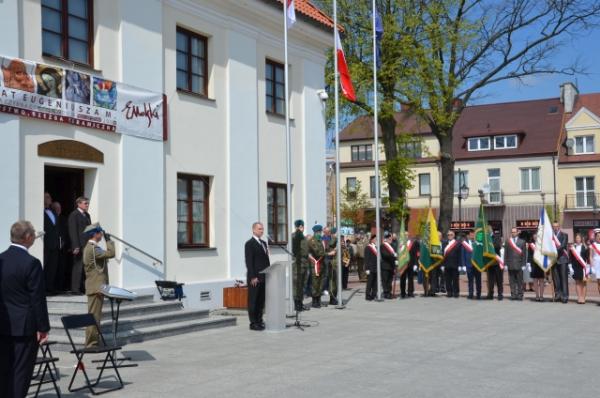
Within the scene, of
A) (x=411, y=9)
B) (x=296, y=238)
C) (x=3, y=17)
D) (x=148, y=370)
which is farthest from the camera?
(x=411, y=9)

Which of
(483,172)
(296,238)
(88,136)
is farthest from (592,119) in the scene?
(88,136)

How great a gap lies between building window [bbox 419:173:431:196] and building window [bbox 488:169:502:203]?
5248 mm

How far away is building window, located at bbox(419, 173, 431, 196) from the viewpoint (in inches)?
2461

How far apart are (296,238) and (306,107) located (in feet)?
16.9

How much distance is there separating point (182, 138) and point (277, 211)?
170 inches

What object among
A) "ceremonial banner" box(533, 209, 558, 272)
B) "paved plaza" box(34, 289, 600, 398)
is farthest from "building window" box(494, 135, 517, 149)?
"paved plaza" box(34, 289, 600, 398)

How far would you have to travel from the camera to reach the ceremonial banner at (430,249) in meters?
21.1

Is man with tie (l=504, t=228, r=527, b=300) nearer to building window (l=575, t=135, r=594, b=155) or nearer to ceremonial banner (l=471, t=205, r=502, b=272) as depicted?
ceremonial banner (l=471, t=205, r=502, b=272)

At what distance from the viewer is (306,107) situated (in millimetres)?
21344

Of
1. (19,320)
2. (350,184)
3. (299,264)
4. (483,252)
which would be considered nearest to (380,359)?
(19,320)

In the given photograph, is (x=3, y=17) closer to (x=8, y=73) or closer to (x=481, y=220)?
(x=8, y=73)

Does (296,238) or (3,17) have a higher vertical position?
(3,17)

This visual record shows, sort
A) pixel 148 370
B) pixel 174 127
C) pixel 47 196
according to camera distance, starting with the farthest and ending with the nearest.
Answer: pixel 174 127
pixel 47 196
pixel 148 370

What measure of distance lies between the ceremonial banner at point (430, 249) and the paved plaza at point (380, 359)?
488 cm
